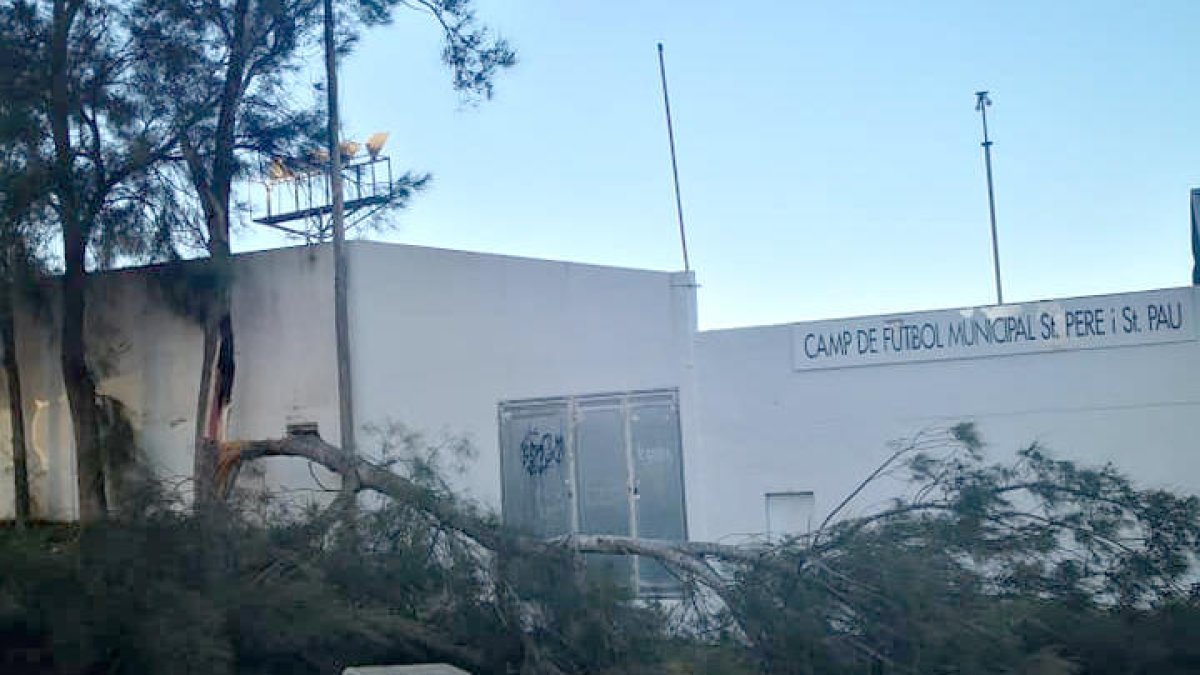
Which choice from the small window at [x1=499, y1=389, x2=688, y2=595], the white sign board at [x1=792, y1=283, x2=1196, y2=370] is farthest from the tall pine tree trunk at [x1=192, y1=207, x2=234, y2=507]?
the white sign board at [x1=792, y1=283, x2=1196, y2=370]

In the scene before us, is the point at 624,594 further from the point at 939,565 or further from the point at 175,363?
the point at 175,363

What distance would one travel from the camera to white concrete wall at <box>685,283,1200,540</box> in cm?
1452

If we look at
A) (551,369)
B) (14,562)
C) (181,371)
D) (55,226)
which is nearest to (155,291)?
(181,371)

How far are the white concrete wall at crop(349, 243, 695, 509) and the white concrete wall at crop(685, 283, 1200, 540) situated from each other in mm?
783

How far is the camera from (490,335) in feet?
59.6

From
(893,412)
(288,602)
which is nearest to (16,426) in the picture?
(288,602)

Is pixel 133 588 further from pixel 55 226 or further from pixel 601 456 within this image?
pixel 601 456

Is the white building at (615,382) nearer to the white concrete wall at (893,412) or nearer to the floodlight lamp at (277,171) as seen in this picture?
the white concrete wall at (893,412)

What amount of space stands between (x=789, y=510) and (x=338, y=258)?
5.78 m

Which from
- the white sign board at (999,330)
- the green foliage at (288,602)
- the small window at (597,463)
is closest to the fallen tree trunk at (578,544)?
the green foliage at (288,602)

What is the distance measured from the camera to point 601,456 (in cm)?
1756

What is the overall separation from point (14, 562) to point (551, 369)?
9.20 m

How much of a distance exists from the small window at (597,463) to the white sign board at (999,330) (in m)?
2.15

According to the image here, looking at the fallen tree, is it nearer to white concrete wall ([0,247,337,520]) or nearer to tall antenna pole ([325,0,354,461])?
tall antenna pole ([325,0,354,461])
